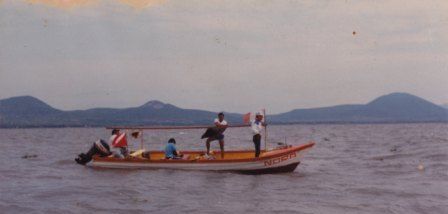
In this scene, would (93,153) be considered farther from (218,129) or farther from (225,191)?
(225,191)

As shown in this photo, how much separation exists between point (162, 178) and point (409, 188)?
9257mm

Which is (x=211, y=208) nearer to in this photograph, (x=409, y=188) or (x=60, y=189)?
(x=60, y=189)

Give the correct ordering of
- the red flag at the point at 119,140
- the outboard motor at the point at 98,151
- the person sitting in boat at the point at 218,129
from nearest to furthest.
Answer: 1. the person sitting in boat at the point at 218,129
2. the red flag at the point at 119,140
3. the outboard motor at the point at 98,151

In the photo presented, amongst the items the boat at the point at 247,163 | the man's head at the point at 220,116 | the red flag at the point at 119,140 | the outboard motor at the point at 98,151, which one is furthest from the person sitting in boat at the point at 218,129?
the outboard motor at the point at 98,151

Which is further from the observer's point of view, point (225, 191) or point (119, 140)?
point (119, 140)

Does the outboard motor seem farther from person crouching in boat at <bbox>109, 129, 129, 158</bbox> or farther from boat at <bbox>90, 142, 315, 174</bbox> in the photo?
boat at <bbox>90, 142, 315, 174</bbox>

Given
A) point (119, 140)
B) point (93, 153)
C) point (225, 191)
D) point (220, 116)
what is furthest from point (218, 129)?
point (93, 153)

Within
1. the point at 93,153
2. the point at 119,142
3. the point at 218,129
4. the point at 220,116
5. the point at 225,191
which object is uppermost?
the point at 220,116

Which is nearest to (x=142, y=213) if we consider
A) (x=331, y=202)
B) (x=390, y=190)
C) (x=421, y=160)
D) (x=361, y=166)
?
(x=331, y=202)

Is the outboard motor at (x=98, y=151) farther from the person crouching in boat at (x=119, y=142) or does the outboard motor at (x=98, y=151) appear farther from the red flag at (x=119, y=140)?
the red flag at (x=119, y=140)

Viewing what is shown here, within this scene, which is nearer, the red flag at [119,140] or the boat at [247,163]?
the boat at [247,163]

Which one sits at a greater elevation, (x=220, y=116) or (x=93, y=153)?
(x=220, y=116)

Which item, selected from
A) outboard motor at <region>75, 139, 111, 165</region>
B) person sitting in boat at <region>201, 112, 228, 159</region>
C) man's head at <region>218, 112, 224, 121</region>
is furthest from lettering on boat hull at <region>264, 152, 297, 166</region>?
outboard motor at <region>75, 139, 111, 165</region>

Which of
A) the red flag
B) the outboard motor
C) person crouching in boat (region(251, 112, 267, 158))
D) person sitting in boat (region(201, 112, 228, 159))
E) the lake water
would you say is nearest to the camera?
the lake water
